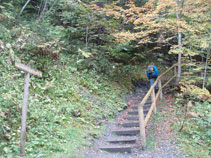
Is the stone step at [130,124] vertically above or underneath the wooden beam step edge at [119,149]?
above

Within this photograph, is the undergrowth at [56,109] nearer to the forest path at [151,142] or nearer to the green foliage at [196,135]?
the forest path at [151,142]

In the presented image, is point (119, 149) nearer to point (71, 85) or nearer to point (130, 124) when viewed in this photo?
point (130, 124)

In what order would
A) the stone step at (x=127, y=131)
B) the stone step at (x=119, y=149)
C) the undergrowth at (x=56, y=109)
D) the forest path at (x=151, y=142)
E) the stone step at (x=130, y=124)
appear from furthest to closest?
the stone step at (x=130, y=124)
the stone step at (x=127, y=131)
the stone step at (x=119, y=149)
the forest path at (x=151, y=142)
the undergrowth at (x=56, y=109)

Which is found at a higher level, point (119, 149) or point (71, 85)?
point (71, 85)

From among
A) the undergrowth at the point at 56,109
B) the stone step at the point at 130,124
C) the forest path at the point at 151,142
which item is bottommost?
the forest path at the point at 151,142

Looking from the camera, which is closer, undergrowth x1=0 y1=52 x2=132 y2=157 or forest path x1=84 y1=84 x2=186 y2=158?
undergrowth x1=0 y1=52 x2=132 y2=157

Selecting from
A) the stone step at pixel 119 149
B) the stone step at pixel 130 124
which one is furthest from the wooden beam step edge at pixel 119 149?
the stone step at pixel 130 124

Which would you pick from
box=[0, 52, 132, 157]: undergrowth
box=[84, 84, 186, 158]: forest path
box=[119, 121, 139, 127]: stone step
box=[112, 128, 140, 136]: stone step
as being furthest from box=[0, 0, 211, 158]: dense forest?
box=[119, 121, 139, 127]: stone step

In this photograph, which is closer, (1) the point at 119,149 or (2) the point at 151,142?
(1) the point at 119,149

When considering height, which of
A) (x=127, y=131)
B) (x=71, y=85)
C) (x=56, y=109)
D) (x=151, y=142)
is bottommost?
(x=151, y=142)

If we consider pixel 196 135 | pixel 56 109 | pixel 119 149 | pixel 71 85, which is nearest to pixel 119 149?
pixel 119 149

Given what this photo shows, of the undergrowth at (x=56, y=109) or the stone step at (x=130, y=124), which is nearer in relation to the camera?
the undergrowth at (x=56, y=109)

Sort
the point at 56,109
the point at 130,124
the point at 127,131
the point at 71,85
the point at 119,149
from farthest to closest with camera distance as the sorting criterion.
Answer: the point at 71,85
the point at 130,124
the point at 127,131
the point at 56,109
the point at 119,149

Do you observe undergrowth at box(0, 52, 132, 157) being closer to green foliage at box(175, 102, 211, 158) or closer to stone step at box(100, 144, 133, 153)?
stone step at box(100, 144, 133, 153)
